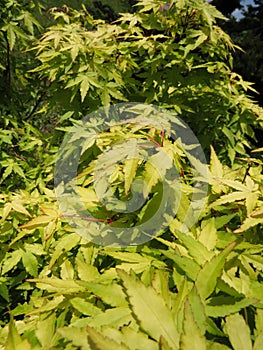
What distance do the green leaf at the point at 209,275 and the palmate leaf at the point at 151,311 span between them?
0.44 feet

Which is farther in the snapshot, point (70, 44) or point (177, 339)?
point (70, 44)

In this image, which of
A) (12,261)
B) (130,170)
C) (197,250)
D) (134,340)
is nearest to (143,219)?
(130,170)

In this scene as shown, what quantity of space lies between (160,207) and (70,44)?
1.36m

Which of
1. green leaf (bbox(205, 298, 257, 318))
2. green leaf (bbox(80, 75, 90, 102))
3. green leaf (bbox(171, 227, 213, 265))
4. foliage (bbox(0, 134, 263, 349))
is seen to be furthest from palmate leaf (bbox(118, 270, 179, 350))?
green leaf (bbox(80, 75, 90, 102))

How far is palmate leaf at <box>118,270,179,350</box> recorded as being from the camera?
60cm

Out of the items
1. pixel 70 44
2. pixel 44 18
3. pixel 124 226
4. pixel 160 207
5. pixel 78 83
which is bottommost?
pixel 124 226

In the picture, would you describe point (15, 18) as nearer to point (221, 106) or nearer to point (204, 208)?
point (221, 106)

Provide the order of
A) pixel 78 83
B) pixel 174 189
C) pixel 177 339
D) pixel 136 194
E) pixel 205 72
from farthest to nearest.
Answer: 1. pixel 205 72
2. pixel 78 83
3. pixel 136 194
4. pixel 174 189
5. pixel 177 339

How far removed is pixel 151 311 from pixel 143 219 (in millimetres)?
455

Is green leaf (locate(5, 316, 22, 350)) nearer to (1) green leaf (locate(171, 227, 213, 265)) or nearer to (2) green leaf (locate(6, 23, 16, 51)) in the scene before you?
(1) green leaf (locate(171, 227, 213, 265))

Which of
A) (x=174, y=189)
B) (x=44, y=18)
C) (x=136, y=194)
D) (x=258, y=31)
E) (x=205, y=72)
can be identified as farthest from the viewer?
(x=44, y=18)

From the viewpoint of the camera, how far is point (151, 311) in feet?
2.03

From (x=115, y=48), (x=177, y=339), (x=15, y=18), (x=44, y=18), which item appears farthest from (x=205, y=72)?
(x=44, y=18)

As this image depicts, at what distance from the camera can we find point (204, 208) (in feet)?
3.61
